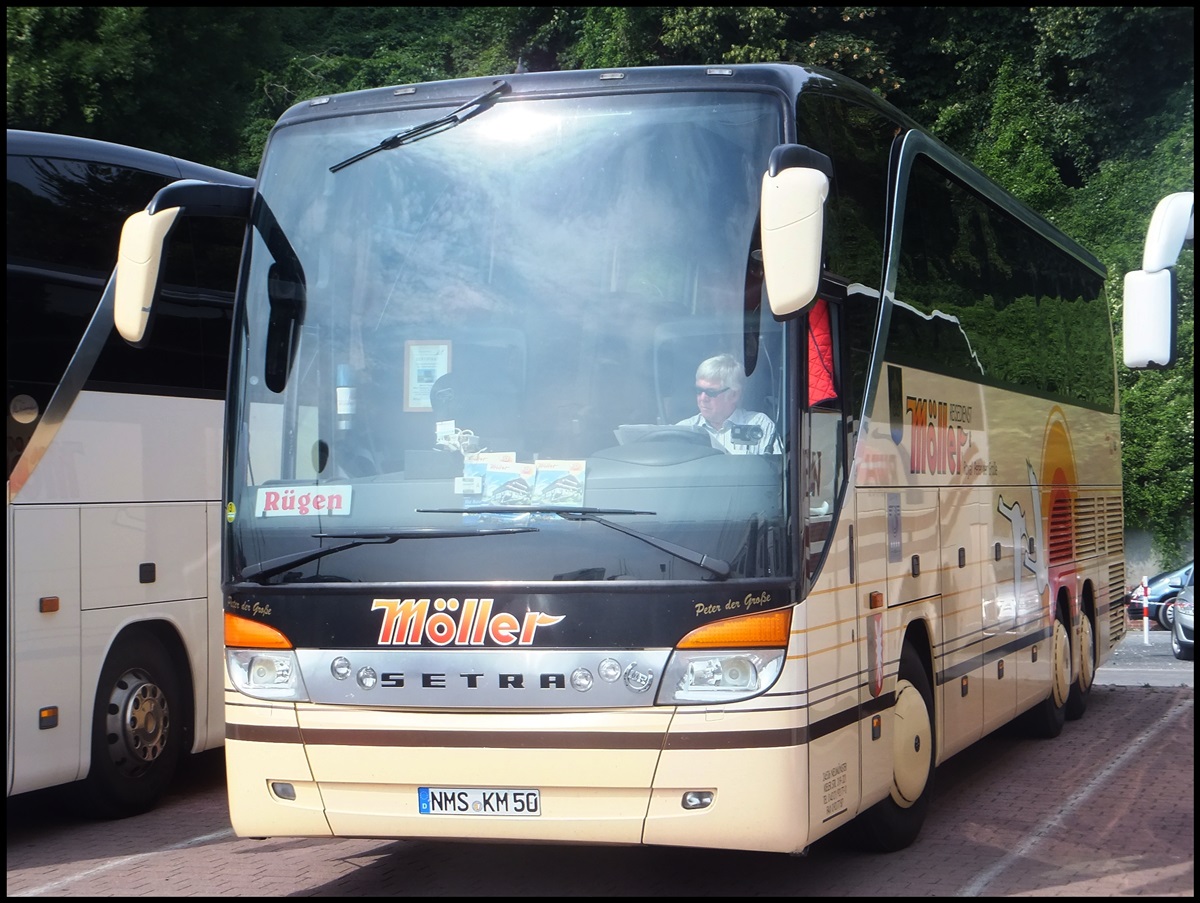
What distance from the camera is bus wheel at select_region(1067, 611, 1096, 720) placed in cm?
1296

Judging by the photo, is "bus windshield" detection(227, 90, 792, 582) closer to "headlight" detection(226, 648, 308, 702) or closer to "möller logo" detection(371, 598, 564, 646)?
"möller logo" detection(371, 598, 564, 646)

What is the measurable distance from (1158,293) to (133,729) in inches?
245

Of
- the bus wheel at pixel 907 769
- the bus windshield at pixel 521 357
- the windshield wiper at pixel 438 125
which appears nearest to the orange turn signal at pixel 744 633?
the bus windshield at pixel 521 357

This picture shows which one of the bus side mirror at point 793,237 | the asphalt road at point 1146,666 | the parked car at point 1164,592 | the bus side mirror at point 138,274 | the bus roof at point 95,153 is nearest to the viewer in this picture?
the bus side mirror at point 793,237

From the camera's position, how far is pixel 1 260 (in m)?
8.48

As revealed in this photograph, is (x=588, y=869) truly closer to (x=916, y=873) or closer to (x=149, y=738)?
(x=916, y=873)

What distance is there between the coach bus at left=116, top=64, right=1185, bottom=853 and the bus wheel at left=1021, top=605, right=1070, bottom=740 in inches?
191

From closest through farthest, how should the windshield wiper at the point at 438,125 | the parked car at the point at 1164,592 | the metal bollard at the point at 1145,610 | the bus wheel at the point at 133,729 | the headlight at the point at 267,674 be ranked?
the headlight at the point at 267,674 → the windshield wiper at the point at 438,125 → the bus wheel at the point at 133,729 → the metal bollard at the point at 1145,610 → the parked car at the point at 1164,592

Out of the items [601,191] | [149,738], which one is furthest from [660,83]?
[149,738]

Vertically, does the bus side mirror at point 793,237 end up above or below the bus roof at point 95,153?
below

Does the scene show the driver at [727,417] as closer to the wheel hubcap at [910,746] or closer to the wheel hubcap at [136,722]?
the wheel hubcap at [910,746]

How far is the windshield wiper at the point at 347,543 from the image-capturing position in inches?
245

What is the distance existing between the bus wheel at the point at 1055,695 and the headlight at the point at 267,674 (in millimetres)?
6936

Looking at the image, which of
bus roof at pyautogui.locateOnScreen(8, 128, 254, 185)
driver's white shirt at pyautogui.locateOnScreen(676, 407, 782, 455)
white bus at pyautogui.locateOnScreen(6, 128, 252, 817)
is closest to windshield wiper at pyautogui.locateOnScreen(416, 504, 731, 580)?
driver's white shirt at pyautogui.locateOnScreen(676, 407, 782, 455)
